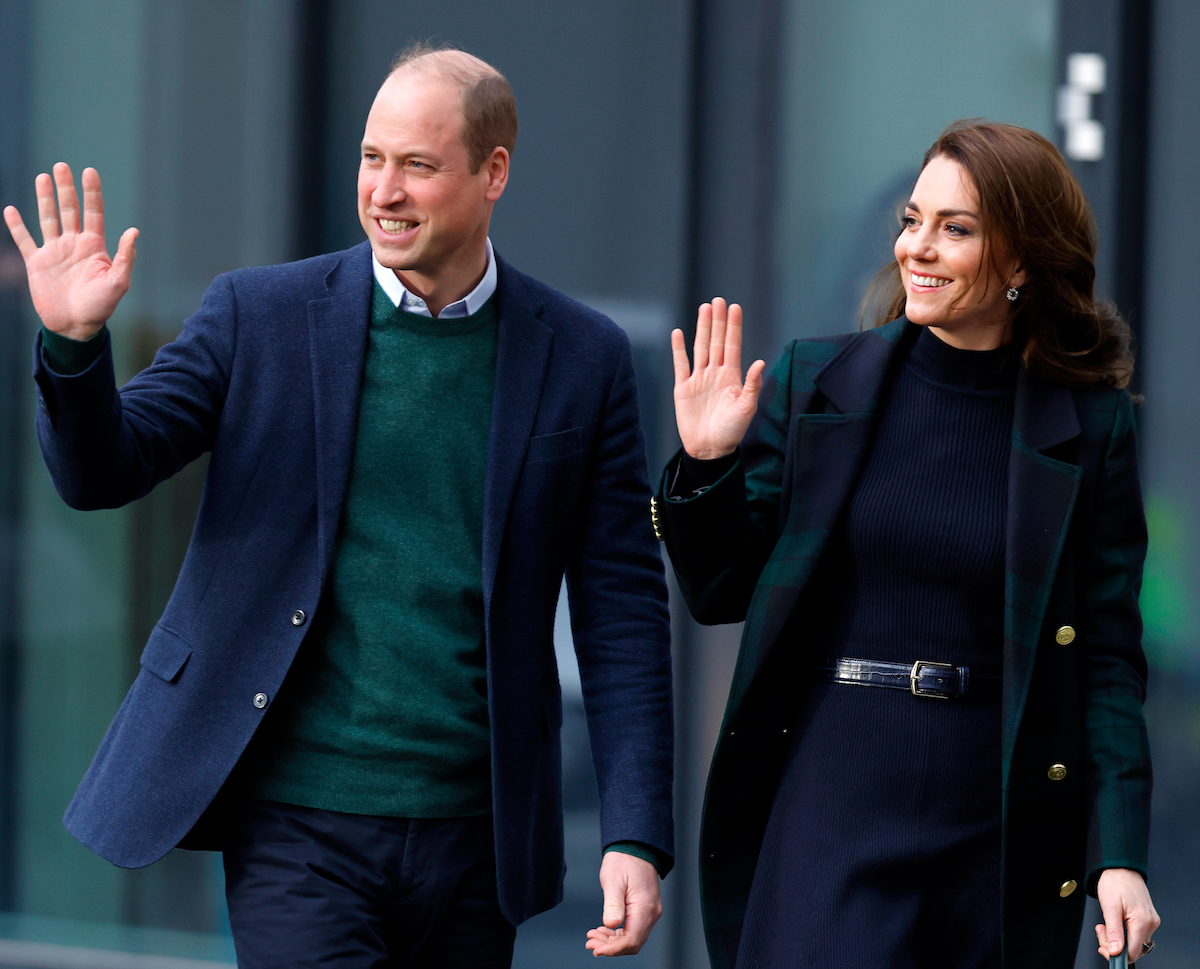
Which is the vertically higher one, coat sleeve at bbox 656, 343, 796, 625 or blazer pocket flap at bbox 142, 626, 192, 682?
coat sleeve at bbox 656, 343, 796, 625

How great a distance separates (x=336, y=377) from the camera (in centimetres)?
273

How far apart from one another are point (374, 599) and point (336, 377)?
39cm

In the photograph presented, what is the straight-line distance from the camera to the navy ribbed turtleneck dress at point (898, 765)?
8.86 feet

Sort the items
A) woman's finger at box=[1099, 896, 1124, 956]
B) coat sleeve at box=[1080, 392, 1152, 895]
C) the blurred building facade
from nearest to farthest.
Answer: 1. woman's finger at box=[1099, 896, 1124, 956]
2. coat sleeve at box=[1080, 392, 1152, 895]
3. the blurred building facade

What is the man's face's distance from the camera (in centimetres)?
271

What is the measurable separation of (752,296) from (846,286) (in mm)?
313

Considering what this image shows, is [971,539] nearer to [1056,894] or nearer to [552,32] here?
[1056,894]

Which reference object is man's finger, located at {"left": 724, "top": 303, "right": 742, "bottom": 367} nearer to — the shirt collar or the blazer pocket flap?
the shirt collar

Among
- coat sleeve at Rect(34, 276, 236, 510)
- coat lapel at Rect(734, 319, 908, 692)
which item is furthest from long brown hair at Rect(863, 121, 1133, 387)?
coat sleeve at Rect(34, 276, 236, 510)

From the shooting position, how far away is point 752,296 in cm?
520

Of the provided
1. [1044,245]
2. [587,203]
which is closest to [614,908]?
[1044,245]

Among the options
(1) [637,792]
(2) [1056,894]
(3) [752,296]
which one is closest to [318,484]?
(1) [637,792]

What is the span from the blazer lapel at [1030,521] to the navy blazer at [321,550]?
65 centimetres

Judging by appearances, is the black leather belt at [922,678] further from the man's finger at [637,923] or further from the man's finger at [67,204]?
the man's finger at [67,204]
